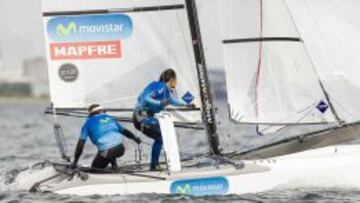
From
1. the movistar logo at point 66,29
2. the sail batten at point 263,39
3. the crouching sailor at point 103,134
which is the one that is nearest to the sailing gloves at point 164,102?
the crouching sailor at point 103,134

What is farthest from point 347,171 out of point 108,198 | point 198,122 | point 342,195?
point 108,198

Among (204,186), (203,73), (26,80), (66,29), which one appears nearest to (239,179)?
(204,186)

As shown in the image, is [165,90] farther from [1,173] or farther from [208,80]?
[1,173]

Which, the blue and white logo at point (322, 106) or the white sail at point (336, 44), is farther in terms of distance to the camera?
the blue and white logo at point (322, 106)

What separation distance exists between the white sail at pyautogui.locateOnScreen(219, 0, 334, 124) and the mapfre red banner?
5.23ft

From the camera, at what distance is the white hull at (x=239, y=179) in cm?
1227

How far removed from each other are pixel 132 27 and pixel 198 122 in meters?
1.65

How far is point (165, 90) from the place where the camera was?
1281 centimetres

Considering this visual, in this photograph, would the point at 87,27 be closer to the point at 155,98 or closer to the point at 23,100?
the point at 155,98

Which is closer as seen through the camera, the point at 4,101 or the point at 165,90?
the point at 165,90

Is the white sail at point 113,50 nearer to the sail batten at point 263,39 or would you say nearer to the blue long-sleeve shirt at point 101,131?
the sail batten at point 263,39

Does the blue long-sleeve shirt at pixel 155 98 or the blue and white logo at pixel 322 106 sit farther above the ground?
the blue long-sleeve shirt at pixel 155 98

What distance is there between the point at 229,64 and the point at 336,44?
1.51 metres

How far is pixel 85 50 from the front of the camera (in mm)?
13570
